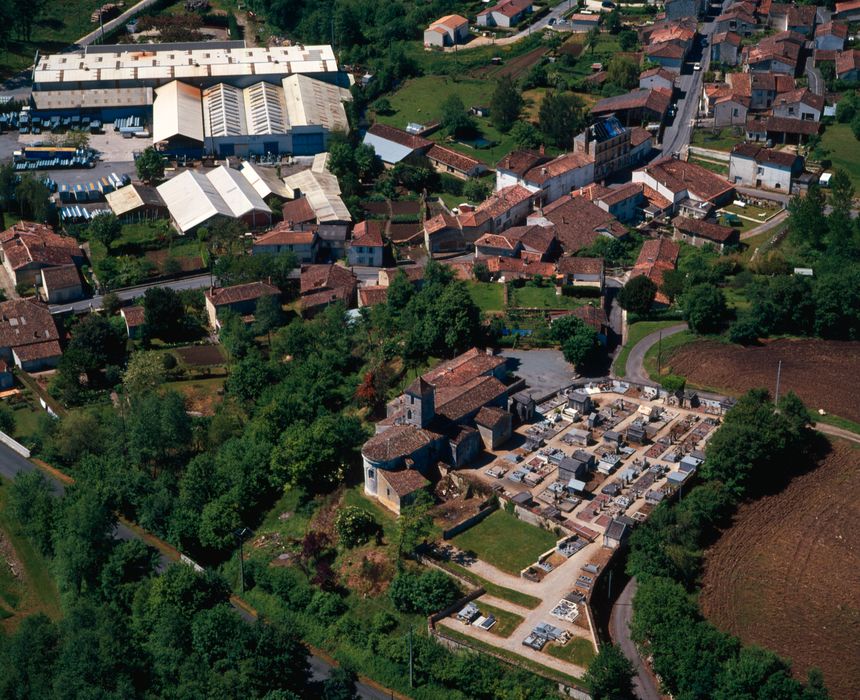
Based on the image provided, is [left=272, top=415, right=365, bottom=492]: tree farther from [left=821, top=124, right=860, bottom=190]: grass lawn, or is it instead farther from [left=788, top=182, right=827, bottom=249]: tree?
[left=821, top=124, right=860, bottom=190]: grass lawn

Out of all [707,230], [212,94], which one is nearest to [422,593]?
[707,230]

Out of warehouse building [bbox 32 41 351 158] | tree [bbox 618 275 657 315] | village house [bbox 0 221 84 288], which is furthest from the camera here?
warehouse building [bbox 32 41 351 158]

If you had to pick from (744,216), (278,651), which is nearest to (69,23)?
(744,216)

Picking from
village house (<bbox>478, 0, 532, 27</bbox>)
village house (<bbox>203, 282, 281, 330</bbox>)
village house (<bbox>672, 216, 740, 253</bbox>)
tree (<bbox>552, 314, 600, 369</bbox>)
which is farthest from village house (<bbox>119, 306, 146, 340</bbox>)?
village house (<bbox>478, 0, 532, 27</bbox>)

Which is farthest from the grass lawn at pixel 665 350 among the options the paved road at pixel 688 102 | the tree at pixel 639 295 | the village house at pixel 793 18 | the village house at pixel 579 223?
the village house at pixel 793 18

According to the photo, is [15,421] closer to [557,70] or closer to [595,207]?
[595,207]

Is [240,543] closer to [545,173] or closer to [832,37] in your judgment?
[545,173]
